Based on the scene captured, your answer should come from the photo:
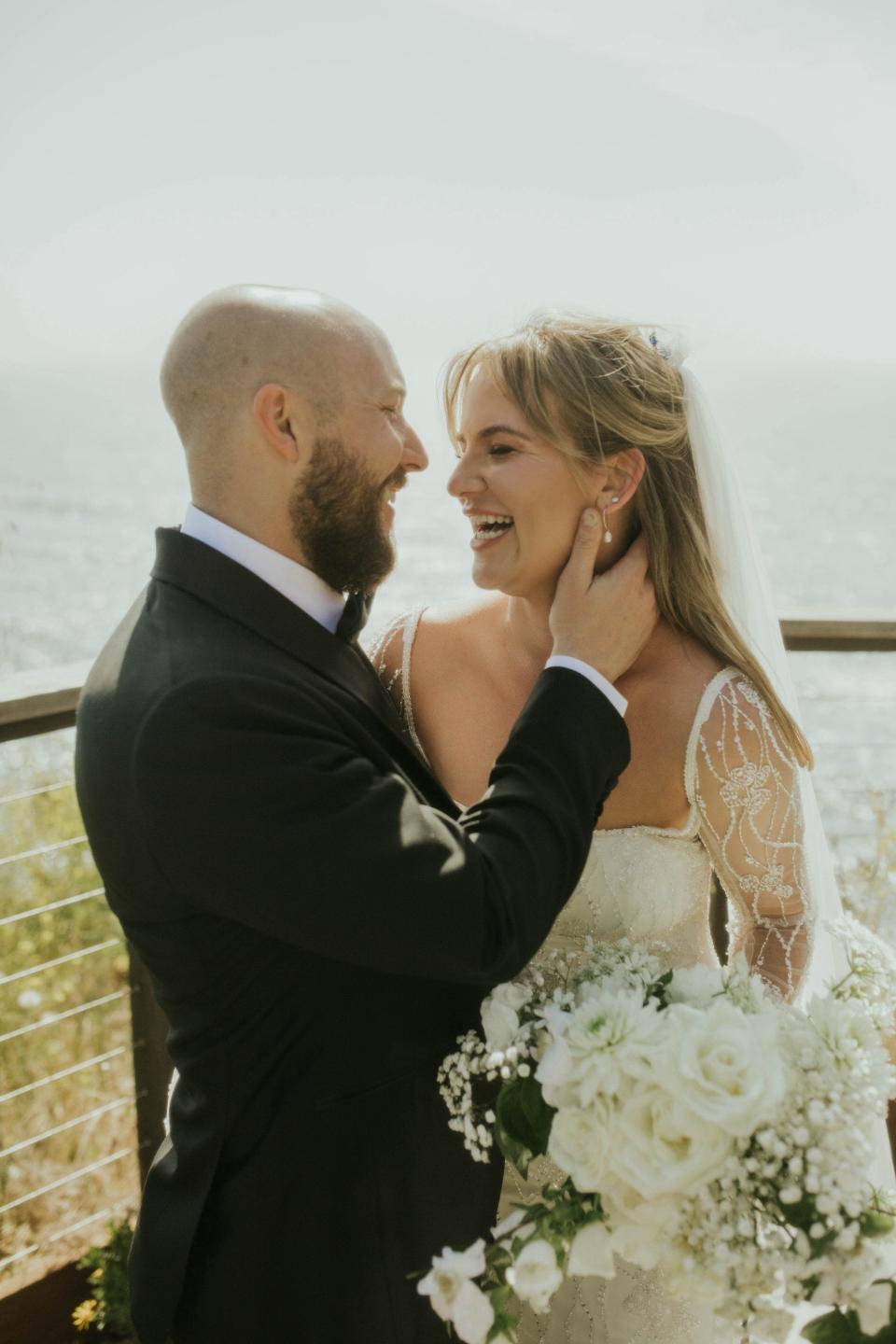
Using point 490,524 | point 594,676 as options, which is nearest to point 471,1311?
point 594,676

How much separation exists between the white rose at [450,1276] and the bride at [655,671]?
804 mm

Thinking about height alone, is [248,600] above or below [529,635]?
above

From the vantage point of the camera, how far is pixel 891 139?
38500mm

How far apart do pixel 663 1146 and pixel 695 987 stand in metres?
0.26

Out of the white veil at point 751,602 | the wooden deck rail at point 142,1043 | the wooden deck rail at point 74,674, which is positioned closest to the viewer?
the white veil at point 751,602

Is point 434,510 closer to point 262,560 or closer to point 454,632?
point 454,632

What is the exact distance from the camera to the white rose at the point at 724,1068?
138 cm

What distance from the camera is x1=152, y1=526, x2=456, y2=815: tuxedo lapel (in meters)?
1.73

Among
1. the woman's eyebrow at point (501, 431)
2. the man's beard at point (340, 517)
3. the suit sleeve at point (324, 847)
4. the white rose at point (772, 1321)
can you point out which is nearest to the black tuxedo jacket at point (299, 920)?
the suit sleeve at point (324, 847)

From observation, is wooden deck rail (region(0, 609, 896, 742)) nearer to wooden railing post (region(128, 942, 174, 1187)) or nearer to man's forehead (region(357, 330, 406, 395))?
wooden railing post (region(128, 942, 174, 1187))

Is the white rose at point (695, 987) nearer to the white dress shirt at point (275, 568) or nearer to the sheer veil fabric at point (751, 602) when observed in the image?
the white dress shirt at point (275, 568)

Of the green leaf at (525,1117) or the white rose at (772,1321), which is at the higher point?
the green leaf at (525,1117)

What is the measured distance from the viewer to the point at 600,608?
2117mm

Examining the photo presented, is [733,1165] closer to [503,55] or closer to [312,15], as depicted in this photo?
[312,15]
